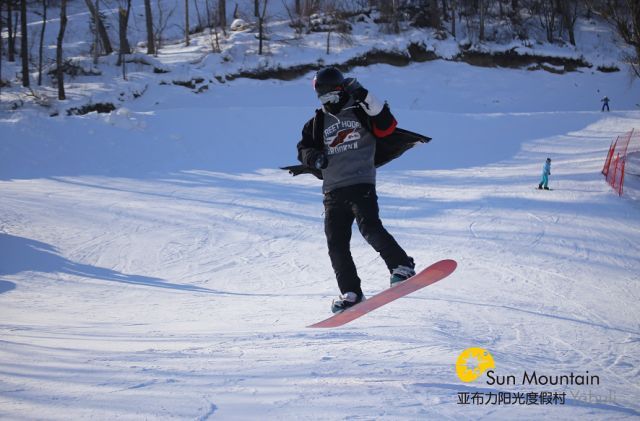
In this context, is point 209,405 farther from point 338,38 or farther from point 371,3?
point 371,3

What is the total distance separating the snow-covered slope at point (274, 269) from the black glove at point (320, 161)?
5.27 feet

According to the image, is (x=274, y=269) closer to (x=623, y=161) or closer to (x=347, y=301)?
(x=347, y=301)

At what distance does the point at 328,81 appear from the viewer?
4594 millimetres

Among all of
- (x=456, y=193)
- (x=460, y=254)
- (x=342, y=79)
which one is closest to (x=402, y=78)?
(x=456, y=193)

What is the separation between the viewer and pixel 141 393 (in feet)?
11.9

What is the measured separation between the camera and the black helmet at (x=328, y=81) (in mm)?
4598

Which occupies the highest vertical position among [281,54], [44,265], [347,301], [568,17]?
[568,17]

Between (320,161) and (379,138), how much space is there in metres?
0.58

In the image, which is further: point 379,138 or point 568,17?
point 568,17

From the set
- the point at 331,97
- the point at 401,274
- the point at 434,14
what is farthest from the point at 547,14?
the point at 401,274

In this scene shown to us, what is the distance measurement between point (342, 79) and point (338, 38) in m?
32.5

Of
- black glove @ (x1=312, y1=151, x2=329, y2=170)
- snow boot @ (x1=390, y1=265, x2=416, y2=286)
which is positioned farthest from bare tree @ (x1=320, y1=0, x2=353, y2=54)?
snow boot @ (x1=390, y1=265, x2=416, y2=286)

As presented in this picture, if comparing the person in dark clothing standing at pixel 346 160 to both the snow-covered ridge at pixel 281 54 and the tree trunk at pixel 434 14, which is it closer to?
the snow-covered ridge at pixel 281 54

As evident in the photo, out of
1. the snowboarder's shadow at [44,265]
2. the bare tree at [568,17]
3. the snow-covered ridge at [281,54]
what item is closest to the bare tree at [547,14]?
the bare tree at [568,17]
